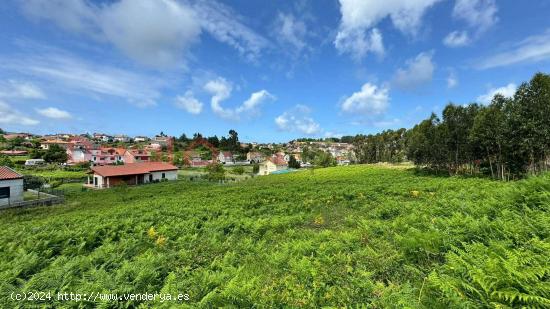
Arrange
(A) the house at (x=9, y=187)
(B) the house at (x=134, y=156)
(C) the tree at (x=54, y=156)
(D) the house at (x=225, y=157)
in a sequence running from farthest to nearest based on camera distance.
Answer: (D) the house at (x=225, y=157) → (B) the house at (x=134, y=156) → (C) the tree at (x=54, y=156) → (A) the house at (x=9, y=187)

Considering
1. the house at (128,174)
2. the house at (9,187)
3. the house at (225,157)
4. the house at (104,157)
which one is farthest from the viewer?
the house at (225,157)

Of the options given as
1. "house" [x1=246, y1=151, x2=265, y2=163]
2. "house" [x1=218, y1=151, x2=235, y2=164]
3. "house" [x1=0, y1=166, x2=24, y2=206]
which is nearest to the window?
"house" [x1=0, y1=166, x2=24, y2=206]

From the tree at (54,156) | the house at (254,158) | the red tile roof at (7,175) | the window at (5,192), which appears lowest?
the window at (5,192)

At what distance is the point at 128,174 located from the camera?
4556 cm

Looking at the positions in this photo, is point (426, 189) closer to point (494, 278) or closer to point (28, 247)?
point (494, 278)

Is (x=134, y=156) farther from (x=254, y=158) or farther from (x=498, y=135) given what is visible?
(x=498, y=135)

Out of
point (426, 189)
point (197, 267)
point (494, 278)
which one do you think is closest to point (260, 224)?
point (197, 267)

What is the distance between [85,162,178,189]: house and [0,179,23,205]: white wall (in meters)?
14.7

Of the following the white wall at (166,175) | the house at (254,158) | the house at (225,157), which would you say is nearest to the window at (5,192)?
the white wall at (166,175)

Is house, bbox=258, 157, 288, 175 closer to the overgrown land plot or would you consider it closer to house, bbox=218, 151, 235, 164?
house, bbox=218, 151, 235, 164

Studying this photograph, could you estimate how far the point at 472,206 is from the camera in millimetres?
9234

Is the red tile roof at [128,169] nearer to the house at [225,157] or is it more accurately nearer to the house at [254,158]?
the house at [225,157]

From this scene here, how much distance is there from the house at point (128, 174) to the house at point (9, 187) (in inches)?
581

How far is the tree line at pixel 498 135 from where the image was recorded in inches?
1074
